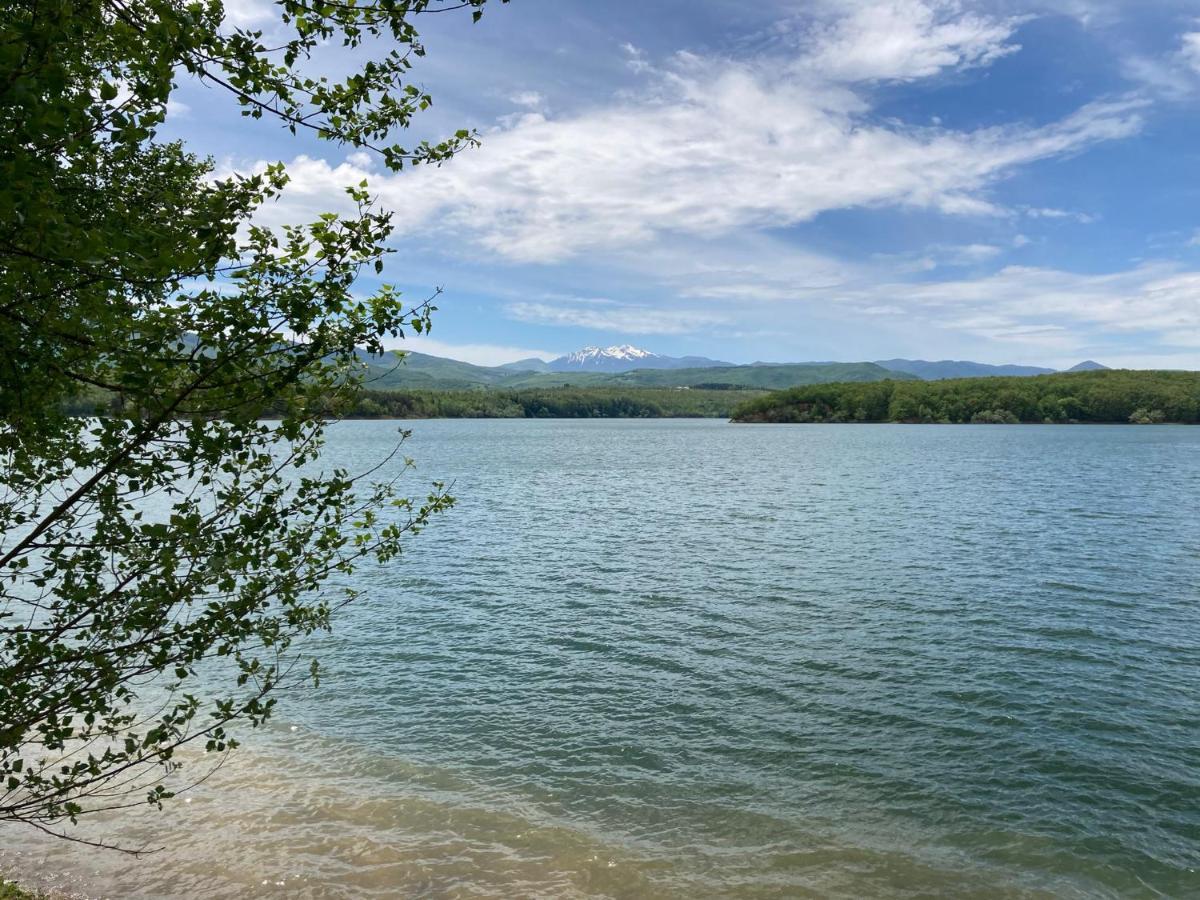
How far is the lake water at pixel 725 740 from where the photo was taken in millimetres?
13062

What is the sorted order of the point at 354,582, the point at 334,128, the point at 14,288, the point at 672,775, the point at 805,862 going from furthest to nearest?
1. the point at 354,582
2. the point at 672,775
3. the point at 805,862
4. the point at 334,128
5. the point at 14,288

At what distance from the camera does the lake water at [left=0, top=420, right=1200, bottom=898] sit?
13062 millimetres

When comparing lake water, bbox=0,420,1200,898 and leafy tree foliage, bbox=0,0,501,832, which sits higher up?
leafy tree foliage, bbox=0,0,501,832

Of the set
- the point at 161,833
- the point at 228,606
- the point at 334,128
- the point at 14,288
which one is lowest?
the point at 161,833

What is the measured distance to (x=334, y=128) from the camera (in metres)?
7.09

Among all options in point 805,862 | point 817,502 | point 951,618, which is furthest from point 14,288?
point 817,502

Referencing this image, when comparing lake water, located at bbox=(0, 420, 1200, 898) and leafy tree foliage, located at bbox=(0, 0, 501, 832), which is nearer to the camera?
leafy tree foliage, located at bbox=(0, 0, 501, 832)

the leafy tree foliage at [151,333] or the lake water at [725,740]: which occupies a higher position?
the leafy tree foliage at [151,333]

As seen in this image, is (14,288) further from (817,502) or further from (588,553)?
(817,502)

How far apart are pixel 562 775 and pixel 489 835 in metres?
2.50

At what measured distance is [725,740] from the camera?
1783cm

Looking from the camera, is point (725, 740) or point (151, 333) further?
point (725, 740)

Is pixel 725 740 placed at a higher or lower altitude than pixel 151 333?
lower

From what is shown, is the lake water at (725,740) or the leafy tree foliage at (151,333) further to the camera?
the lake water at (725,740)
